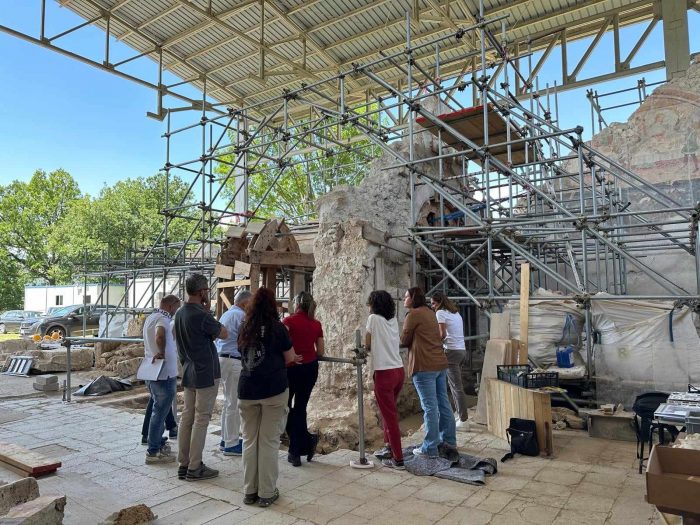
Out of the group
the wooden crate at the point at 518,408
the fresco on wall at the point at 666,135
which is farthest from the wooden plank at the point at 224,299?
the fresco on wall at the point at 666,135

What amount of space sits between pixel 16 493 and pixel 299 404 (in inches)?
94.2

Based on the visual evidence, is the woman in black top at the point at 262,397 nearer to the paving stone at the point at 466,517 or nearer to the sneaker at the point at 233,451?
the sneaker at the point at 233,451

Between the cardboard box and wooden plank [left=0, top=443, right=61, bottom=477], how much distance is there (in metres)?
4.99

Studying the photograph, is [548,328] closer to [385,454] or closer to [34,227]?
[385,454]

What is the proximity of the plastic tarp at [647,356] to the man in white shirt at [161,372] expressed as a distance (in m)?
5.93

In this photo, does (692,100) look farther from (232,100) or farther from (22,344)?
(22,344)

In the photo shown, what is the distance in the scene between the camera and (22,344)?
52.3 feet

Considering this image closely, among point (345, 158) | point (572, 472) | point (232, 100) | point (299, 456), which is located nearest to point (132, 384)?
point (299, 456)

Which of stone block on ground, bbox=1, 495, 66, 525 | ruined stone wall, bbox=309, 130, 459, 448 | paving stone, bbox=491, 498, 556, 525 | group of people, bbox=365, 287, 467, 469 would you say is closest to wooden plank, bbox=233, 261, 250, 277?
ruined stone wall, bbox=309, 130, 459, 448

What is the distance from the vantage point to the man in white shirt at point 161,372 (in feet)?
16.8

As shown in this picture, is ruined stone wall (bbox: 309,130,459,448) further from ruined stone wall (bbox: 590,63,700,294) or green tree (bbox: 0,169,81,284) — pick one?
green tree (bbox: 0,169,81,284)

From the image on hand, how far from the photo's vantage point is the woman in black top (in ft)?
13.1

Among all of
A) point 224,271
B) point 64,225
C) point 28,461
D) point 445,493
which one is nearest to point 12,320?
point 64,225

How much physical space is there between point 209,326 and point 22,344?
14.8 m
